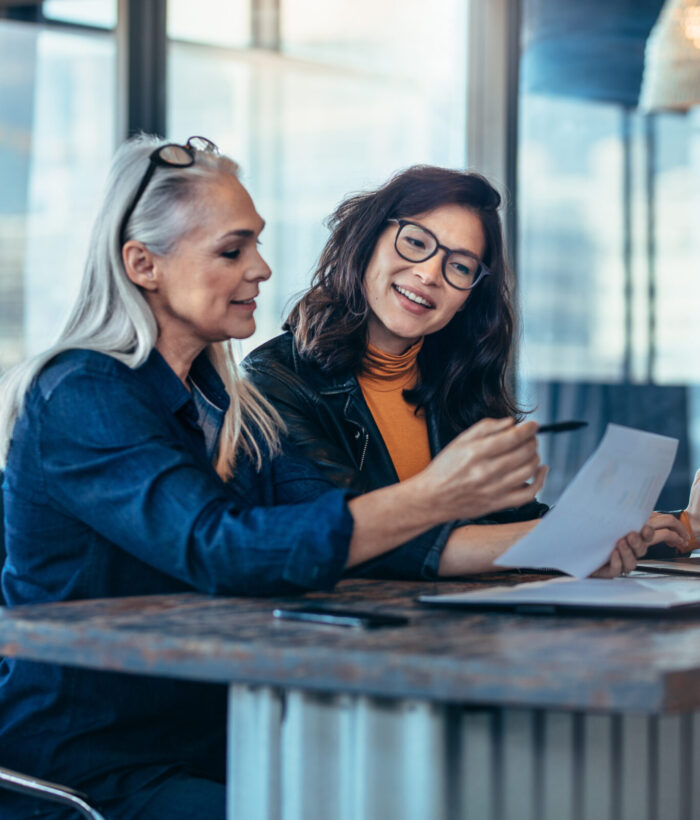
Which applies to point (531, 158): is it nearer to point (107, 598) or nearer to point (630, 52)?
point (630, 52)

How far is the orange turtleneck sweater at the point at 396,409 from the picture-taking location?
6.43 ft

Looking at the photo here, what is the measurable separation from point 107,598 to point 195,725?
8.3 inches

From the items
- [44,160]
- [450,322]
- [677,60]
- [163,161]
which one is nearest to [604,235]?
[677,60]

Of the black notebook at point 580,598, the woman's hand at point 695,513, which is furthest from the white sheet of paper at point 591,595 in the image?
the woman's hand at point 695,513

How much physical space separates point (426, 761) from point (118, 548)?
20.3 inches

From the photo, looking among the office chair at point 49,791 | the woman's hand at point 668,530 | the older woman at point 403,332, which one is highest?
the older woman at point 403,332

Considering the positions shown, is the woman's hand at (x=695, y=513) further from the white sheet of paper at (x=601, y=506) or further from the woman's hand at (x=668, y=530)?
the white sheet of paper at (x=601, y=506)

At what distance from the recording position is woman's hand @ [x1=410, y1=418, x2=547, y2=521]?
3.72 feet

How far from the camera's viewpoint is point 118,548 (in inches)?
50.2

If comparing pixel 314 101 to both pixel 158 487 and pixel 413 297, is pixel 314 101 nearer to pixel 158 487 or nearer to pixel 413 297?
pixel 413 297

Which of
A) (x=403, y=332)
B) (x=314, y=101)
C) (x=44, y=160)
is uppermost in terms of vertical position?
(x=314, y=101)

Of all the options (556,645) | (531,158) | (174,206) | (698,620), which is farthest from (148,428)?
(531,158)

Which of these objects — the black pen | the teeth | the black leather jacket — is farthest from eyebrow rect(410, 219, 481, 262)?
the black pen

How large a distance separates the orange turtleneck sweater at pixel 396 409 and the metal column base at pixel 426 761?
38.5 inches
